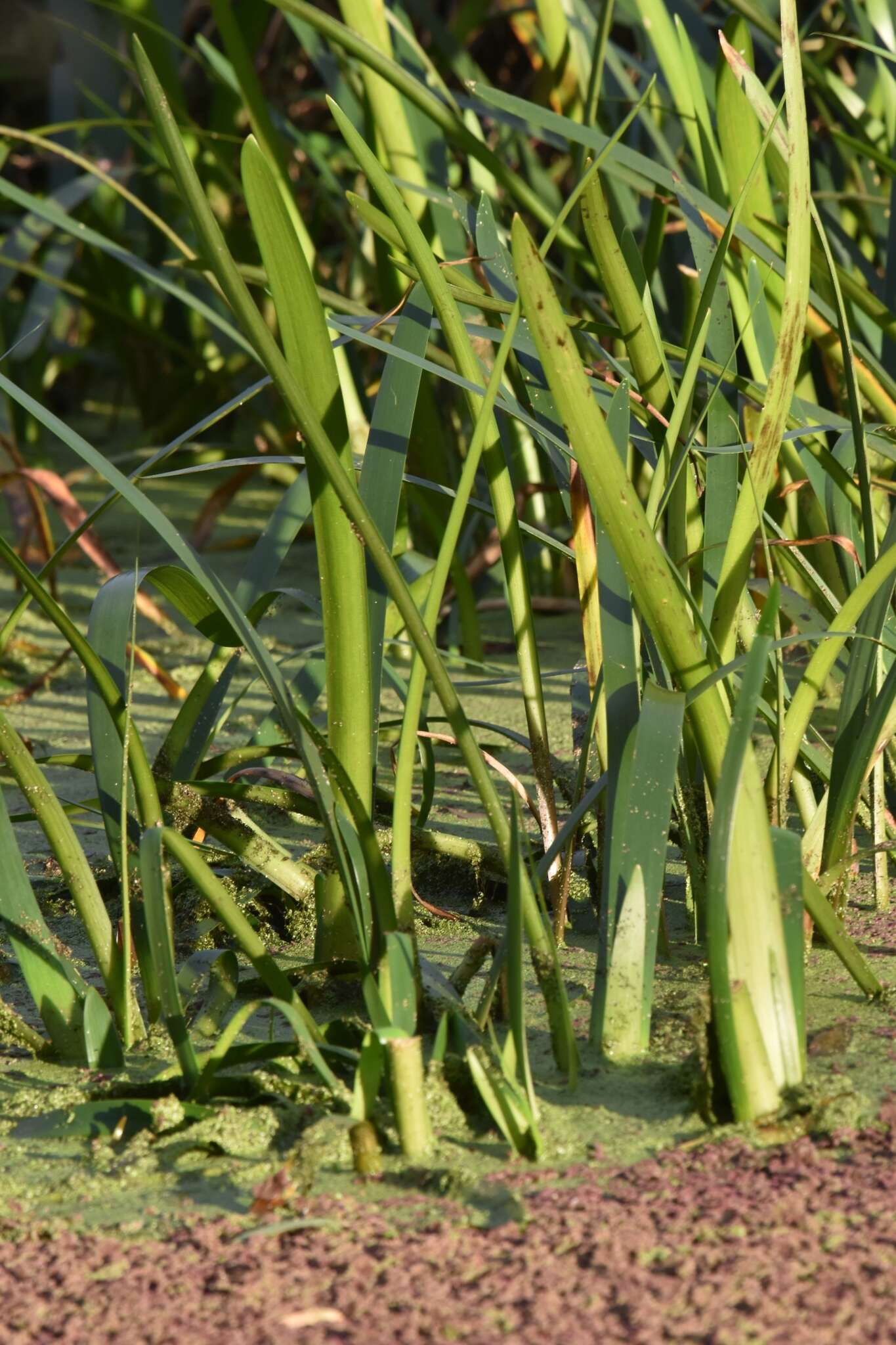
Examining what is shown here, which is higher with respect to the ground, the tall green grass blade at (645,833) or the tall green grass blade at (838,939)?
the tall green grass blade at (645,833)

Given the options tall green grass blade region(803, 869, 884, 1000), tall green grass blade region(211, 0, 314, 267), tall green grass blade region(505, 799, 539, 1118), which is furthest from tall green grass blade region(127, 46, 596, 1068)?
tall green grass blade region(211, 0, 314, 267)

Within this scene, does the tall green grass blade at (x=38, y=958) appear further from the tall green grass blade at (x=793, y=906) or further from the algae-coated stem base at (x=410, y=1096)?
the tall green grass blade at (x=793, y=906)

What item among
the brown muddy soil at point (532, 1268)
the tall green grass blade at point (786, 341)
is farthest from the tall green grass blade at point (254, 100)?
the brown muddy soil at point (532, 1268)

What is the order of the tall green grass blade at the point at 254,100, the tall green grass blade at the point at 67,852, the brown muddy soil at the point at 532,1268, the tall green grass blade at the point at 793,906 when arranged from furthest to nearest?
1. the tall green grass blade at the point at 254,100
2. the tall green grass blade at the point at 67,852
3. the tall green grass blade at the point at 793,906
4. the brown muddy soil at the point at 532,1268

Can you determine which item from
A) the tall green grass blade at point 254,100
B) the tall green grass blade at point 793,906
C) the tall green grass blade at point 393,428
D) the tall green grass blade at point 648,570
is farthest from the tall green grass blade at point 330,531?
the tall green grass blade at point 254,100

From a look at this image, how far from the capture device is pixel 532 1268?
0.59m

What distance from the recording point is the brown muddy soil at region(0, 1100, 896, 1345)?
562mm

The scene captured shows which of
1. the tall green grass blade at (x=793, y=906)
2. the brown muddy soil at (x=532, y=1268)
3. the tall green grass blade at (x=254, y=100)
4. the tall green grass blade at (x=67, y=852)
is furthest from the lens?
the tall green grass blade at (x=254, y=100)

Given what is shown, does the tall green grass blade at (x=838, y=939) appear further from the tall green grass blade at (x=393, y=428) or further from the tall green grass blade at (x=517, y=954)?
the tall green grass blade at (x=393, y=428)

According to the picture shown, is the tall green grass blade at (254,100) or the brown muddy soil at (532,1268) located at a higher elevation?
the tall green grass blade at (254,100)

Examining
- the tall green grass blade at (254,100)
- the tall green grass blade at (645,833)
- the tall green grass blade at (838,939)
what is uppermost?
the tall green grass blade at (254,100)

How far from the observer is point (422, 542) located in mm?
1973

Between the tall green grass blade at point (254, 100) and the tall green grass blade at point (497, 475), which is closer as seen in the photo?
the tall green grass blade at point (497, 475)

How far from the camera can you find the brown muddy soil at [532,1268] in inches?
22.1
